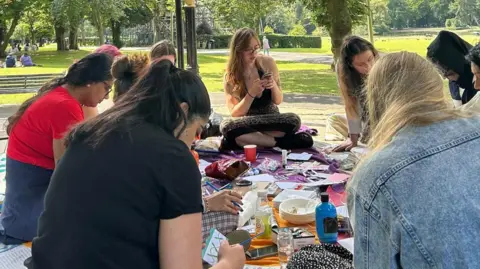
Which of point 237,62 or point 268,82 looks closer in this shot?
point 268,82

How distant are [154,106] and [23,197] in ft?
6.27

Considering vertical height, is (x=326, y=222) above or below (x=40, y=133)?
below

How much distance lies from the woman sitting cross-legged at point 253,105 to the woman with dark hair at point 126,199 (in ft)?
11.2

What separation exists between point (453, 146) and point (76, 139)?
1166 millimetres

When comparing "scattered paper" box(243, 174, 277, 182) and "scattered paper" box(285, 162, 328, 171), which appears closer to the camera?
"scattered paper" box(243, 174, 277, 182)

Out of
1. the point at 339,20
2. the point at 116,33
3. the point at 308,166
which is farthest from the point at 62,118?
the point at 116,33

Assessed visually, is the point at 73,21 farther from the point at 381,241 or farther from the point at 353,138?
the point at 381,241

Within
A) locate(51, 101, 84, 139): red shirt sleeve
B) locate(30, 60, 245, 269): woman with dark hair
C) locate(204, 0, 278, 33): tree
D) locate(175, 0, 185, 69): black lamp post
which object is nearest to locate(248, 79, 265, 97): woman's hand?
locate(175, 0, 185, 69): black lamp post

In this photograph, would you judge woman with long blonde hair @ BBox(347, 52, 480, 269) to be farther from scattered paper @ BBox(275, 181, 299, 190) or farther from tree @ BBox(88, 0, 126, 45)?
tree @ BBox(88, 0, 126, 45)

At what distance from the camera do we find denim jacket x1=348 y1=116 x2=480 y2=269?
1.12 meters

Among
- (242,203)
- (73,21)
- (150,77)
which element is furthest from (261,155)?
(73,21)

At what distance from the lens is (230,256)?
191 cm

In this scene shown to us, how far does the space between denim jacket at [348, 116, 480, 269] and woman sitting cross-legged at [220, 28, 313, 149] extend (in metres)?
3.71

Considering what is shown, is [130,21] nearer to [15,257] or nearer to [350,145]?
[350,145]
